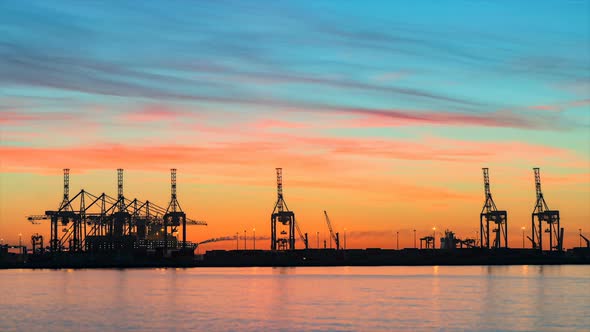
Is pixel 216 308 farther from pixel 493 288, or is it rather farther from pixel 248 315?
pixel 493 288

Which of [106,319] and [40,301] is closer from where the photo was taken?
[106,319]

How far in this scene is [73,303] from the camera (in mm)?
92250

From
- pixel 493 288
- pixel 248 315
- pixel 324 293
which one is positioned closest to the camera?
pixel 248 315

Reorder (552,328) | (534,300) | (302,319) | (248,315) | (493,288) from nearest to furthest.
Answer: (552,328) → (302,319) → (248,315) → (534,300) → (493,288)

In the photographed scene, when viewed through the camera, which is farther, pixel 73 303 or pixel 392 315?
pixel 73 303

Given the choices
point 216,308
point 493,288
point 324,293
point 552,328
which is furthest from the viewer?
point 493,288

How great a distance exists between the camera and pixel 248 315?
76.2 m

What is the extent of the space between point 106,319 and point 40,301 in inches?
1029

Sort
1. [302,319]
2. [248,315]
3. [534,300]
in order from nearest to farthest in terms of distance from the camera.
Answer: [302,319], [248,315], [534,300]

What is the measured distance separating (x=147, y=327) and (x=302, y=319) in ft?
43.2

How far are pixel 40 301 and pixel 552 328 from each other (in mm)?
58171

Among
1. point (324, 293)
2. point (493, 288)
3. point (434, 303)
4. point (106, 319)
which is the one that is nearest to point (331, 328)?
point (106, 319)

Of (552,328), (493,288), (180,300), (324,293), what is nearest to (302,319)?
(552,328)

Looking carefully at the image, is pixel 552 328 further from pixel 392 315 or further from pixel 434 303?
pixel 434 303
